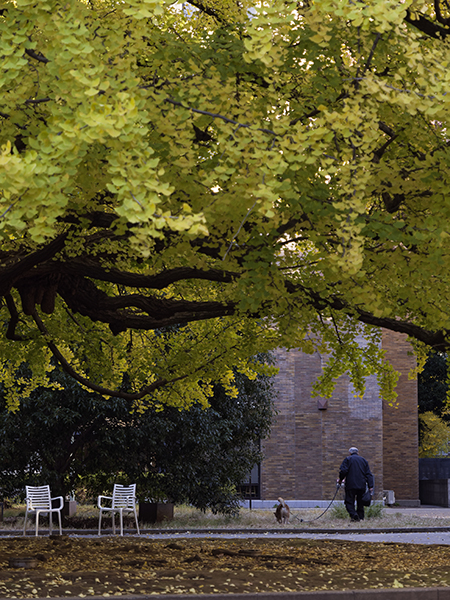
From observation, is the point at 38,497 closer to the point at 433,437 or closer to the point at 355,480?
the point at 355,480

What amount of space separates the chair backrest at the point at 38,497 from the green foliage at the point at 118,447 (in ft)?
4.83

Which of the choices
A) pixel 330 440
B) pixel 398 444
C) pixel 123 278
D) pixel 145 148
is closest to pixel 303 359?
pixel 330 440

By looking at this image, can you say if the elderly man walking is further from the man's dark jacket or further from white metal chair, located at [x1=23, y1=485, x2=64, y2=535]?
white metal chair, located at [x1=23, y1=485, x2=64, y2=535]

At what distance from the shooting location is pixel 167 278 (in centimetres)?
895

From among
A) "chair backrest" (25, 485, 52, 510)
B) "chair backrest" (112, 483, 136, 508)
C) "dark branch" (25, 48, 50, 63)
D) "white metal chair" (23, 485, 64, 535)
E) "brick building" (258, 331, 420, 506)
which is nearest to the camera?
"dark branch" (25, 48, 50, 63)

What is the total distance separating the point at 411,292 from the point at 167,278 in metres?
2.87

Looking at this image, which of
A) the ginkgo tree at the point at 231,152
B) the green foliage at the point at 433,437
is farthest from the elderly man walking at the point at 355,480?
the green foliage at the point at 433,437

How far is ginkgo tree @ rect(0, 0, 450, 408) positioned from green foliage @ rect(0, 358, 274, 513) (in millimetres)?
7163

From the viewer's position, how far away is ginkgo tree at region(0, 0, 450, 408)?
4664 mm

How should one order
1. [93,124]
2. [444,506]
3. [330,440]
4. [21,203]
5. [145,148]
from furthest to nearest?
1. [444,506]
2. [330,440]
3. [145,148]
4. [21,203]
5. [93,124]

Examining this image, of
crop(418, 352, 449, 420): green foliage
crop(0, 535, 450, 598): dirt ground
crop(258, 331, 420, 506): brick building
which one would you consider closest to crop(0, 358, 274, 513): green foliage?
crop(0, 535, 450, 598): dirt ground

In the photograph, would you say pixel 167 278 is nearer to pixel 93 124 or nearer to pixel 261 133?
pixel 261 133

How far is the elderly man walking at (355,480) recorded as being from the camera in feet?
60.6

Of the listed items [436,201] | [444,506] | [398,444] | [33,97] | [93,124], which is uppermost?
[33,97]
